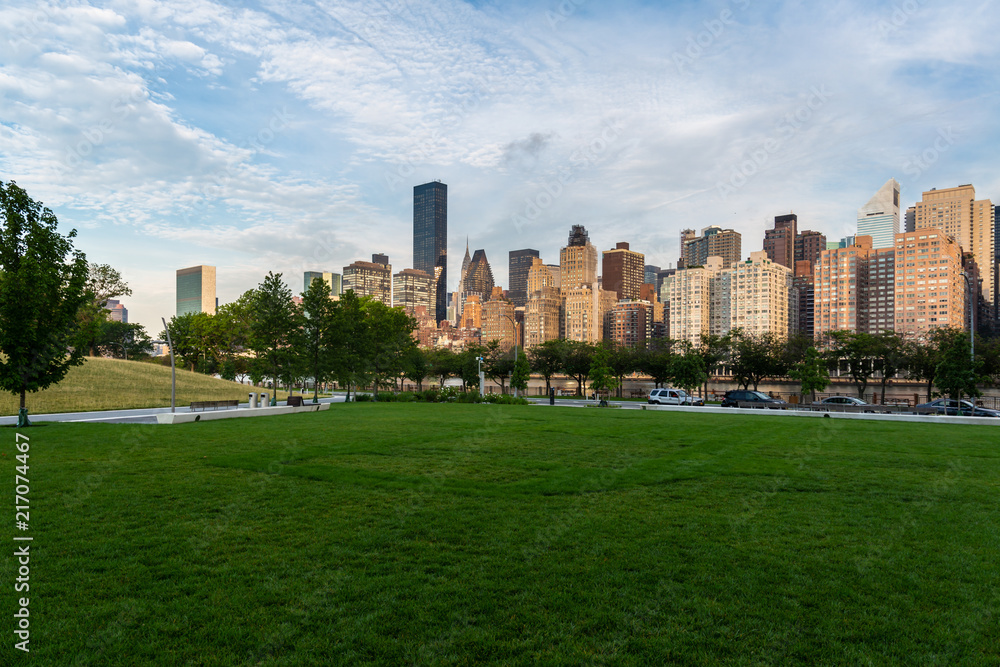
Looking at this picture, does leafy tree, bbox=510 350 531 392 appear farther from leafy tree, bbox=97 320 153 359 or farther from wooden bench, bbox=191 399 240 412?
leafy tree, bbox=97 320 153 359

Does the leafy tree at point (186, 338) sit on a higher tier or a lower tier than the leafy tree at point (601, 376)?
higher

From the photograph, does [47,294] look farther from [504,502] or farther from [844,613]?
[844,613]

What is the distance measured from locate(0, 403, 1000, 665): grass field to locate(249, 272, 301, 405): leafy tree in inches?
1015

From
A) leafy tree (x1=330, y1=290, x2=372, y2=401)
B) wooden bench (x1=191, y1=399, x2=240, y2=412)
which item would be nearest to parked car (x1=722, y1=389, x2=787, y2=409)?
leafy tree (x1=330, y1=290, x2=372, y2=401)

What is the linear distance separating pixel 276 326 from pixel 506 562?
35.9m

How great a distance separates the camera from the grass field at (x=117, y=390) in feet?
116

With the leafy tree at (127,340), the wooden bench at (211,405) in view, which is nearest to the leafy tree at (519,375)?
the wooden bench at (211,405)

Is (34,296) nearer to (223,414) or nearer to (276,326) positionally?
(223,414)

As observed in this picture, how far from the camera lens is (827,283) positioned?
185m

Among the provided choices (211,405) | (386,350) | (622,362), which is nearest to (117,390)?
(211,405)

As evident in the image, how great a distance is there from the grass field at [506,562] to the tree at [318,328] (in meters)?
29.4

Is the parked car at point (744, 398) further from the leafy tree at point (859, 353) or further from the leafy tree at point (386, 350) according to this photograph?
the leafy tree at point (386, 350)

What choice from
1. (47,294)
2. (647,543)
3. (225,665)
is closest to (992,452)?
(647,543)

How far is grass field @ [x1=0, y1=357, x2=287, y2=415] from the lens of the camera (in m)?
35.5
